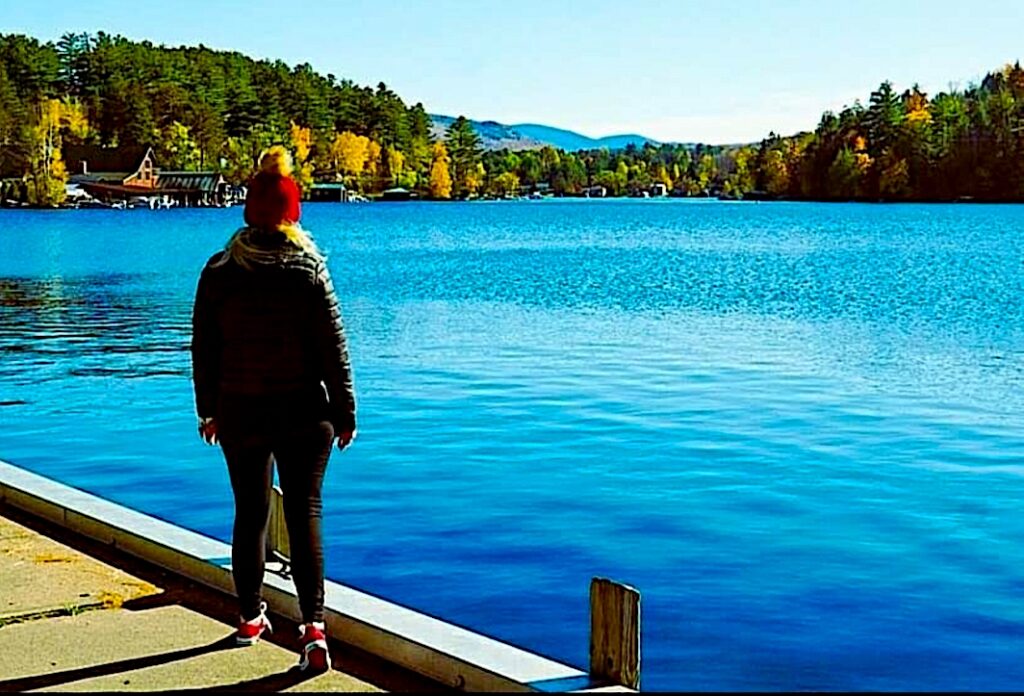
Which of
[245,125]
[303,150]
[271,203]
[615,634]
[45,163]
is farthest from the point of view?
[303,150]

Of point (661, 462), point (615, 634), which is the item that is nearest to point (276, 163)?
point (615, 634)

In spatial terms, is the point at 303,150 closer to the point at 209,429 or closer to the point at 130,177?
the point at 130,177

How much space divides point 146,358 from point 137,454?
943cm

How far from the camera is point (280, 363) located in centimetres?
573

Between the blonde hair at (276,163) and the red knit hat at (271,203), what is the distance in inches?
0.8

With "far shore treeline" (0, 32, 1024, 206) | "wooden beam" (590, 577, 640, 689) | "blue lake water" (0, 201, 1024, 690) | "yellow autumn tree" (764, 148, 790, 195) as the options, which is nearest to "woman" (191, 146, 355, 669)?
"wooden beam" (590, 577, 640, 689)

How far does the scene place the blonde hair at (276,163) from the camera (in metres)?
5.75

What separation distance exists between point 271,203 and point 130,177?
509 feet

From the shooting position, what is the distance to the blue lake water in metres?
9.82

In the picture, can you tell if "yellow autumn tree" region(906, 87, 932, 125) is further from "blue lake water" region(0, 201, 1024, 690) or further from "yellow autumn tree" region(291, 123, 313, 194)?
"blue lake water" region(0, 201, 1024, 690)

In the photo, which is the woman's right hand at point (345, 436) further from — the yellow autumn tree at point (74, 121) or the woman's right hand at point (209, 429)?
the yellow autumn tree at point (74, 121)

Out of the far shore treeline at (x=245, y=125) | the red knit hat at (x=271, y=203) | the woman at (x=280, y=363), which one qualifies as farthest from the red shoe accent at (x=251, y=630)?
the far shore treeline at (x=245, y=125)

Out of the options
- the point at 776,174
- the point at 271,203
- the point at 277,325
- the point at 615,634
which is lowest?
the point at 615,634

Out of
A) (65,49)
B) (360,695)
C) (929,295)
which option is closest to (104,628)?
(360,695)
